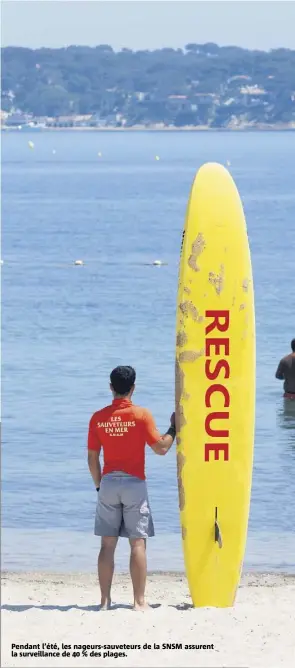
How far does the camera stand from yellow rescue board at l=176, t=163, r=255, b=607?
353 inches

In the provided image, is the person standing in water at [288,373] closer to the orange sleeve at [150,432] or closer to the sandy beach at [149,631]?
the sandy beach at [149,631]

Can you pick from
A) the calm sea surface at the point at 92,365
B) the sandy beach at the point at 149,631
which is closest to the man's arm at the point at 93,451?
the sandy beach at the point at 149,631

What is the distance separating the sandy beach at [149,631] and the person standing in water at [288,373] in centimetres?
735

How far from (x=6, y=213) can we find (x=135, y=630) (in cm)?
6278

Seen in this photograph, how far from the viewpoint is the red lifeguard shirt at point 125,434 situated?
845 centimetres

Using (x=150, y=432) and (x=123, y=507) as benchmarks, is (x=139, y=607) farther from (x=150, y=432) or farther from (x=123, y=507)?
(x=150, y=432)

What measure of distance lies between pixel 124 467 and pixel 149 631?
92cm

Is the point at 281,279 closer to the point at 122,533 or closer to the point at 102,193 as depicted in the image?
the point at 122,533

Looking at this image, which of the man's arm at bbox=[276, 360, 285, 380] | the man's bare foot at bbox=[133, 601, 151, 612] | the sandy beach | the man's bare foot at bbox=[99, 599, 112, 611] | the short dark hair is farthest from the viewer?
the man's arm at bbox=[276, 360, 285, 380]

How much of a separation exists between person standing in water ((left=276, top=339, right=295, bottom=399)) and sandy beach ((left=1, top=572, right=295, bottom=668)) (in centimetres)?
735

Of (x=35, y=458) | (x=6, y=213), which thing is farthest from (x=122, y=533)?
(x=6, y=213)

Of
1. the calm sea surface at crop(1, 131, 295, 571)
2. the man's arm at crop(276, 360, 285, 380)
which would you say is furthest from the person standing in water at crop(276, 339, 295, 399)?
the calm sea surface at crop(1, 131, 295, 571)

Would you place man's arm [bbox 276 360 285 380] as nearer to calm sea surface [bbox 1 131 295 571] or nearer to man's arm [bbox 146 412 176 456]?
calm sea surface [bbox 1 131 295 571]

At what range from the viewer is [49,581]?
404 inches
